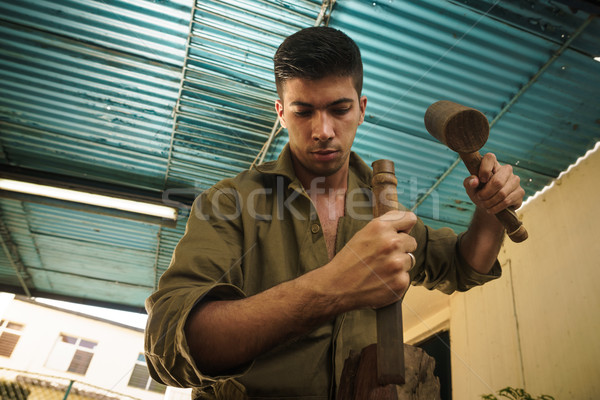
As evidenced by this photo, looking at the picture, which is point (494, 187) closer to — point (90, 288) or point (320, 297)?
point (320, 297)

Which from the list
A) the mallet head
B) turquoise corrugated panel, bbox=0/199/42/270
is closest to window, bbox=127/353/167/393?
turquoise corrugated panel, bbox=0/199/42/270

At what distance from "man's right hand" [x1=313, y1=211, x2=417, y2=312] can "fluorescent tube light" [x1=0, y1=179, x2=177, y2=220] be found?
526cm

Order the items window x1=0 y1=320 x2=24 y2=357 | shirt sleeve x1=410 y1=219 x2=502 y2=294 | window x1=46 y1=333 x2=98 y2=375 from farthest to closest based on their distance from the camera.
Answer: window x1=46 y1=333 x2=98 y2=375, window x1=0 y1=320 x2=24 y2=357, shirt sleeve x1=410 y1=219 x2=502 y2=294

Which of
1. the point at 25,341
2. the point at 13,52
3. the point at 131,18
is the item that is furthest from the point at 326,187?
the point at 25,341

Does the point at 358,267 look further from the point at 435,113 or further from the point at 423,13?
the point at 423,13

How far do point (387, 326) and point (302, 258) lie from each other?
426 millimetres

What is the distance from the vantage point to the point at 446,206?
211 inches

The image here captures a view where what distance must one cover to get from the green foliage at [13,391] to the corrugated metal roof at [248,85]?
8.88m

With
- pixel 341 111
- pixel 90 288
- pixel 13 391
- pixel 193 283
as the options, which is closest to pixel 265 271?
pixel 193 283

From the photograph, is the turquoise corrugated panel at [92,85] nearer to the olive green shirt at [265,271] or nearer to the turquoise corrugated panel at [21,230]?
the turquoise corrugated panel at [21,230]

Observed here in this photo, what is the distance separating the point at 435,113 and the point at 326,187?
514 millimetres

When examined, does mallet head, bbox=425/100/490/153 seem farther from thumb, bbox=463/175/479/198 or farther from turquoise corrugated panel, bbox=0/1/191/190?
turquoise corrugated panel, bbox=0/1/191/190

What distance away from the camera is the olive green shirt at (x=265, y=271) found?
1084 millimetres

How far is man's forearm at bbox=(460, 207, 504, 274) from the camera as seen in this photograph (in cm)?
159
